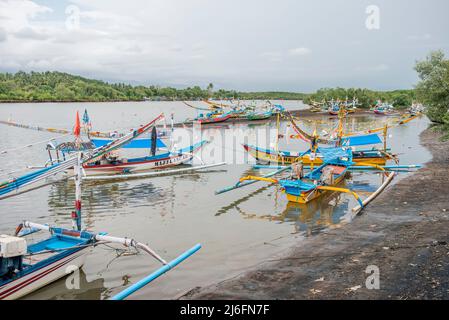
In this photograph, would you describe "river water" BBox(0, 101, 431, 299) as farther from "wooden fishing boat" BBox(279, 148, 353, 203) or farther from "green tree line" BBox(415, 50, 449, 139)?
"green tree line" BBox(415, 50, 449, 139)

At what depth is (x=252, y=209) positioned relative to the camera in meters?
17.2

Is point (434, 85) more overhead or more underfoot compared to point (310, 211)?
more overhead

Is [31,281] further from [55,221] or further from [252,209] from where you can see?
[252,209]

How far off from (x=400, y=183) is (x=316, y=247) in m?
10.1

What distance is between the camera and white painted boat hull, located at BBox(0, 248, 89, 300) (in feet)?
28.5

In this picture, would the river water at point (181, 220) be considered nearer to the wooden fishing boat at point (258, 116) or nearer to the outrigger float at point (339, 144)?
the outrigger float at point (339, 144)

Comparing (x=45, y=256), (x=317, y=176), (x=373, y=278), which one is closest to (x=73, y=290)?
(x=45, y=256)

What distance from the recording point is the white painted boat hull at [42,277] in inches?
341

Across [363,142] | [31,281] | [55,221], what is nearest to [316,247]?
[31,281]
